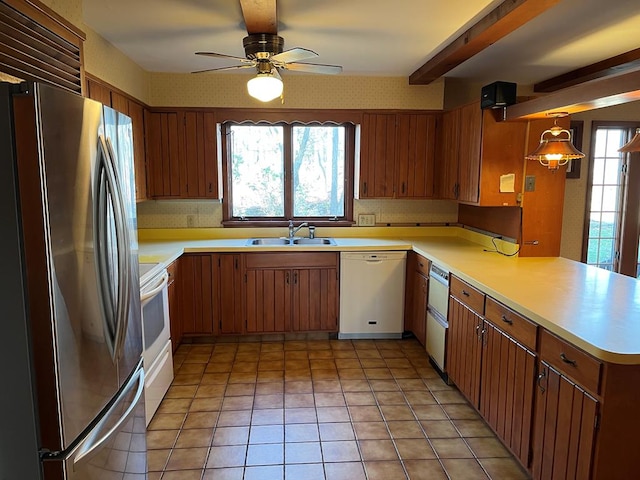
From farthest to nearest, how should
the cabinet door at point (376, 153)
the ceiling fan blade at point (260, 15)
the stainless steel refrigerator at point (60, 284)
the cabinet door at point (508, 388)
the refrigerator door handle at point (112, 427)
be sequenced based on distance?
the cabinet door at point (376, 153)
the ceiling fan blade at point (260, 15)
the cabinet door at point (508, 388)
the refrigerator door handle at point (112, 427)
the stainless steel refrigerator at point (60, 284)

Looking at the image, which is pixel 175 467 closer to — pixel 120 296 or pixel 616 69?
pixel 120 296

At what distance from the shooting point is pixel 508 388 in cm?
232

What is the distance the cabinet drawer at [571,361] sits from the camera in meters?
1.66

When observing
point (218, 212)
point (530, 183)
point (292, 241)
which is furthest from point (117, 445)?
point (530, 183)

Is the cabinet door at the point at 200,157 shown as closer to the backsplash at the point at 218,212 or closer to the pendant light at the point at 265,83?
the backsplash at the point at 218,212

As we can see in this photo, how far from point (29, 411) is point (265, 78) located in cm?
207

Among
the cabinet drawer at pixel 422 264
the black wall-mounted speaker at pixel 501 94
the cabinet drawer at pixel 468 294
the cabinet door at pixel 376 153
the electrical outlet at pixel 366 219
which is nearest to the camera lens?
the cabinet drawer at pixel 468 294

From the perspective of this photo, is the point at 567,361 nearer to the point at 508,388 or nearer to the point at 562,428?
the point at 562,428

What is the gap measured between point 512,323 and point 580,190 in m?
2.96

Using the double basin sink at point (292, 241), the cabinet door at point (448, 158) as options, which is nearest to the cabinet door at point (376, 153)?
the cabinet door at point (448, 158)

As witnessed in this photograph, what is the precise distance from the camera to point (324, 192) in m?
4.54

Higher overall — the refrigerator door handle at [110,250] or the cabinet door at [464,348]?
the refrigerator door handle at [110,250]

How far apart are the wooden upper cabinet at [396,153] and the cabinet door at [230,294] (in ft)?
4.57

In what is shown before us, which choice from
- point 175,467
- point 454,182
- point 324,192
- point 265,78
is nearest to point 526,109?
point 454,182
